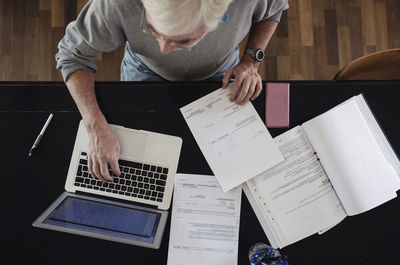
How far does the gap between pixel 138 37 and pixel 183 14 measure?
0.35m

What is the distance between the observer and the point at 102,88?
1.10 meters

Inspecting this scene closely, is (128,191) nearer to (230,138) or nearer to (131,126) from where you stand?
(131,126)

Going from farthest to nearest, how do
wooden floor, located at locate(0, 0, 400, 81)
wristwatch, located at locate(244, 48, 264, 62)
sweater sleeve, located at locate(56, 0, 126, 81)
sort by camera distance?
wooden floor, located at locate(0, 0, 400, 81) → wristwatch, located at locate(244, 48, 264, 62) → sweater sleeve, located at locate(56, 0, 126, 81)

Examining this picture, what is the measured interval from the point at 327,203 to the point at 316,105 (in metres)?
0.29

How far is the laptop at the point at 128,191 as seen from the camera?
39.9 inches

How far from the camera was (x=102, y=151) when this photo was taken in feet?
3.40

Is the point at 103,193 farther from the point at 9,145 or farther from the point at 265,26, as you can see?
the point at 265,26

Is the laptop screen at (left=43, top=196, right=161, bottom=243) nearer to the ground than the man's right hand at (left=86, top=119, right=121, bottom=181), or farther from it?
nearer to the ground

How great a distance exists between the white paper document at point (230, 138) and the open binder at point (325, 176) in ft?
0.12

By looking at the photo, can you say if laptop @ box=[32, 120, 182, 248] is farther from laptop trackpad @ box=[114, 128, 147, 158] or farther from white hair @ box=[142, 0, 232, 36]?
white hair @ box=[142, 0, 232, 36]

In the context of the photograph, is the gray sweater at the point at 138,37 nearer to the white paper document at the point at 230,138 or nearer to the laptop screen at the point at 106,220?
the white paper document at the point at 230,138

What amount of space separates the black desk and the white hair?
0.39 m

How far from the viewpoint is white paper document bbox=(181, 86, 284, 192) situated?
105cm

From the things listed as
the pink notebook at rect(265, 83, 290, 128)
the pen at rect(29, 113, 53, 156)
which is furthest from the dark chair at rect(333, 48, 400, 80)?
the pen at rect(29, 113, 53, 156)
